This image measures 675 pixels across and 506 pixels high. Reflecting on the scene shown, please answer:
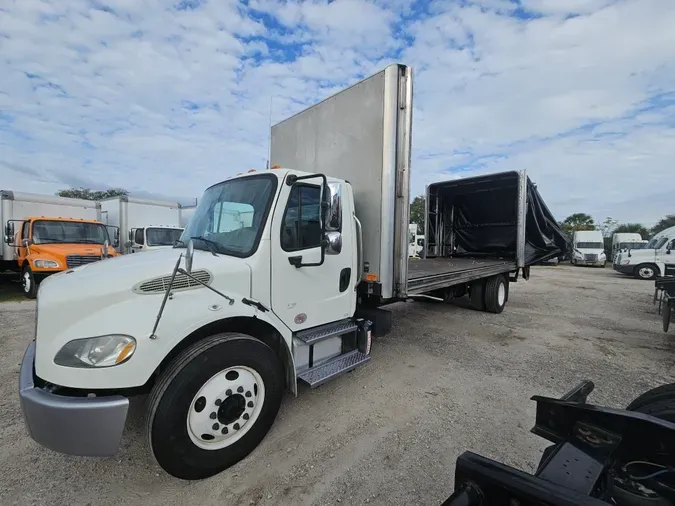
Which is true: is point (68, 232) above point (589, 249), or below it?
above

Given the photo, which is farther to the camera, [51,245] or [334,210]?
[51,245]

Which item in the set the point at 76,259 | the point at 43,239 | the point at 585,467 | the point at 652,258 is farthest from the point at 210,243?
the point at 652,258

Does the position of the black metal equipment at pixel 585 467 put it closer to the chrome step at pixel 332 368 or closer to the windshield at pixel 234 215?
the chrome step at pixel 332 368

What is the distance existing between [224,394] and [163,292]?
845 millimetres

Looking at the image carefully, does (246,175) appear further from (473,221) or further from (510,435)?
(473,221)

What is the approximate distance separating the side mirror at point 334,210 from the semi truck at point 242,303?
22mm

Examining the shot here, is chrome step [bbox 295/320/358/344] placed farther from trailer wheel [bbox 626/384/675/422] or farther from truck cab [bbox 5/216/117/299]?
truck cab [bbox 5/216/117/299]

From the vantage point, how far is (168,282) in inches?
91.0

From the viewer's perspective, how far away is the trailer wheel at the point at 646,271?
51.9ft

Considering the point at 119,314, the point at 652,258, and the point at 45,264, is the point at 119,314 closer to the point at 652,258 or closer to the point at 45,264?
the point at 45,264

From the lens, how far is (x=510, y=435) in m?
2.92

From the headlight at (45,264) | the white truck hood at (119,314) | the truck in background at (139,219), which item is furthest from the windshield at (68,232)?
the white truck hood at (119,314)

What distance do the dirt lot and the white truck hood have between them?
92 cm

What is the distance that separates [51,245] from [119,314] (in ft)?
30.7
